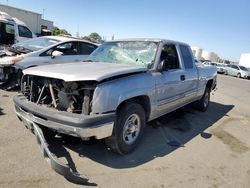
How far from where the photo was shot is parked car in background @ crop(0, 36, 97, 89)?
7629mm

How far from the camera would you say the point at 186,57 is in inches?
245

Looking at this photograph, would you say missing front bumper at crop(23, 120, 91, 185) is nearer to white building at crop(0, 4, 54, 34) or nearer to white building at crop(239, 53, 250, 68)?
white building at crop(0, 4, 54, 34)

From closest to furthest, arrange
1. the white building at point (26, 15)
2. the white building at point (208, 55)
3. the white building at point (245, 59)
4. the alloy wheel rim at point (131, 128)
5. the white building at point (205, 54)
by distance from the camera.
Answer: the alloy wheel rim at point (131, 128), the white building at point (26, 15), the white building at point (245, 59), the white building at point (205, 54), the white building at point (208, 55)

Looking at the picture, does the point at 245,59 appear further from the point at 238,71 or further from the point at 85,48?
the point at 85,48

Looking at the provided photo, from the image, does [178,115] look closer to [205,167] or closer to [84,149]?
[205,167]

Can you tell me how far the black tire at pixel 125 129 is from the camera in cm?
396

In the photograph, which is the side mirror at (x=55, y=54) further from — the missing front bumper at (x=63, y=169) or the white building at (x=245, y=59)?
the white building at (x=245, y=59)

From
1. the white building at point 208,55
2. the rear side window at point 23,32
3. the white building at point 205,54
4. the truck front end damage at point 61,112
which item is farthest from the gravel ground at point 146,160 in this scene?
the white building at point 208,55

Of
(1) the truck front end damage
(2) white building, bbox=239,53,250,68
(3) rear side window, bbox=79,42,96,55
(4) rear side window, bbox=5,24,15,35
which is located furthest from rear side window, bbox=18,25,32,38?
(2) white building, bbox=239,53,250,68

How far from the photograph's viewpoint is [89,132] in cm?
350

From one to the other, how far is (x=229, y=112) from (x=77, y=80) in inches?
253

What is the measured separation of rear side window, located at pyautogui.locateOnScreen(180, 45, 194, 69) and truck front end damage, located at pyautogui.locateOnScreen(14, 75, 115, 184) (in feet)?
9.82

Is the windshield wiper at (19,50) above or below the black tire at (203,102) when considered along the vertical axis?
above

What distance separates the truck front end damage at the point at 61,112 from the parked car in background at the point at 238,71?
30951mm
